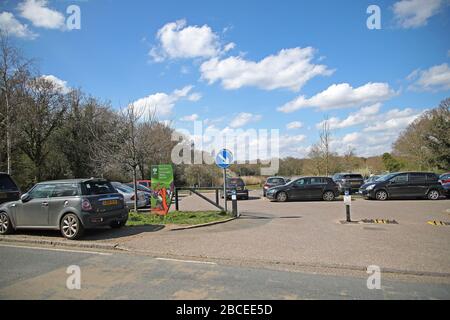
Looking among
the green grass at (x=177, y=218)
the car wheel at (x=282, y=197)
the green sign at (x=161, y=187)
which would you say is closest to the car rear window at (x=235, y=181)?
the car wheel at (x=282, y=197)

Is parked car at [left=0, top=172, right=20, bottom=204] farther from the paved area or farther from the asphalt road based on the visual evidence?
the asphalt road

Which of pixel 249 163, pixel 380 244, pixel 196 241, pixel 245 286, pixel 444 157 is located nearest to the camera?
pixel 245 286

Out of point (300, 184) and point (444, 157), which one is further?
point (444, 157)

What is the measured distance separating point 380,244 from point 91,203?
7.51 metres

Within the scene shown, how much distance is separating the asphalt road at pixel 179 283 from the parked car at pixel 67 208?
1976mm

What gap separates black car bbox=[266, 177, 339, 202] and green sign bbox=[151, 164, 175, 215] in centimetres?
930

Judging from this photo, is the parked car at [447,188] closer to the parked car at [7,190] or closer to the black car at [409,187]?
the black car at [409,187]

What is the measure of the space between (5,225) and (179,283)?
7415 mm

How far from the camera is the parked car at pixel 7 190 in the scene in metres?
11.3

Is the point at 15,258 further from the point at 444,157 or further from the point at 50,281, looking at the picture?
the point at 444,157

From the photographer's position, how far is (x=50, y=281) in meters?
5.25

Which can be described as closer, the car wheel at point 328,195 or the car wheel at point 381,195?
the car wheel at point 381,195

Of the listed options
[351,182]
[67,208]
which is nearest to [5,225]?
[67,208]
